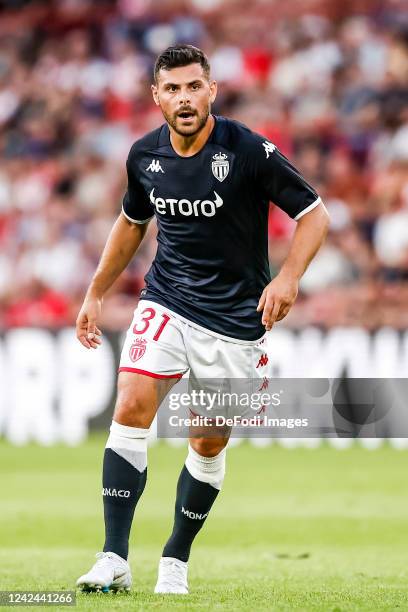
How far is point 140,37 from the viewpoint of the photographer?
18969 mm

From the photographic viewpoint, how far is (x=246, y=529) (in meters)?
8.52

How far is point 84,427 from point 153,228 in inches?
104

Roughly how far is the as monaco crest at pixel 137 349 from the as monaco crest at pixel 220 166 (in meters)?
0.79

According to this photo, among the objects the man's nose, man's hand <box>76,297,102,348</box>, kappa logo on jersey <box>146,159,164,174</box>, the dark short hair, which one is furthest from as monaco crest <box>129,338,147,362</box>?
the dark short hair

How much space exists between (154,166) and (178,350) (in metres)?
0.83

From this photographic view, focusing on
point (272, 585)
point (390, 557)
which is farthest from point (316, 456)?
point (272, 585)

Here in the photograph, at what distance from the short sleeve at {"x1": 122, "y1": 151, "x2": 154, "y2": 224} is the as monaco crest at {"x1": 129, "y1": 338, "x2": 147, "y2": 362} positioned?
27.2 inches

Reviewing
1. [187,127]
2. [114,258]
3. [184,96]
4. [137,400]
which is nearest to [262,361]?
[137,400]

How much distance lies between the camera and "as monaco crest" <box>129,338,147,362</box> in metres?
5.61

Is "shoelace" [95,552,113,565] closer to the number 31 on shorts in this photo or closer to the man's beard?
the number 31 on shorts

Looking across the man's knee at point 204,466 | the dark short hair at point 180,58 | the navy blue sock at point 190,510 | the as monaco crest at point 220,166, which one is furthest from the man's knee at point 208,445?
the dark short hair at point 180,58

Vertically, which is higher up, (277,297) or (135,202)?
(135,202)

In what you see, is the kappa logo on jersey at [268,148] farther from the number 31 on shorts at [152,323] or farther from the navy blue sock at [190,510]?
the navy blue sock at [190,510]

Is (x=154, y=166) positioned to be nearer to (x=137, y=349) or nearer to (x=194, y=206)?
(x=194, y=206)
